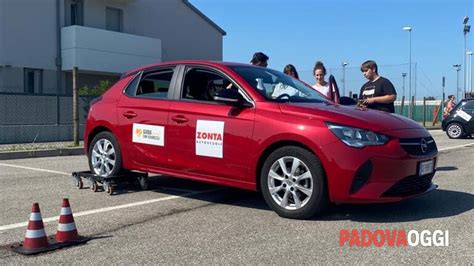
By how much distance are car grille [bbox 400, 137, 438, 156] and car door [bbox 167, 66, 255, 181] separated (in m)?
1.54

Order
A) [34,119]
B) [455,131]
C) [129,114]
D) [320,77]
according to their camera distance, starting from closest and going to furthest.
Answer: [129,114] < [320,77] < [34,119] < [455,131]

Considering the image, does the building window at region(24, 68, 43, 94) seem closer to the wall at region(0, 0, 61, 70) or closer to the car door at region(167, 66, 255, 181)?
the wall at region(0, 0, 61, 70)

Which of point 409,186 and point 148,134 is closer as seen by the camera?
point 409,186

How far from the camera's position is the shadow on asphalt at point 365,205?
17.2 feet

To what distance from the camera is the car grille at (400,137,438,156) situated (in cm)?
504

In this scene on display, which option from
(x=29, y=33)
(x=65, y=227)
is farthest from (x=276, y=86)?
(x=29, y=33)

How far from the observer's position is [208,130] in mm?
5594

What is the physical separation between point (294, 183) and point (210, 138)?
111 cm

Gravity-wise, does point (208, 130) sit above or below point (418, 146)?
above

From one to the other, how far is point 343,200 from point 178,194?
2.42 m

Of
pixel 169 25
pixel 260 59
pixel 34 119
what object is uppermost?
pixel 169 25

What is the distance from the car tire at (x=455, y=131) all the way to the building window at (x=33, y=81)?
53.7 feet

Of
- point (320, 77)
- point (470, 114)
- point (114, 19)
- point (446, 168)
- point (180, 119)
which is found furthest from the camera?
point (114, 19)

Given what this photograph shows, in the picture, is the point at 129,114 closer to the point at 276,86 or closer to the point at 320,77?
the point at 276,86
